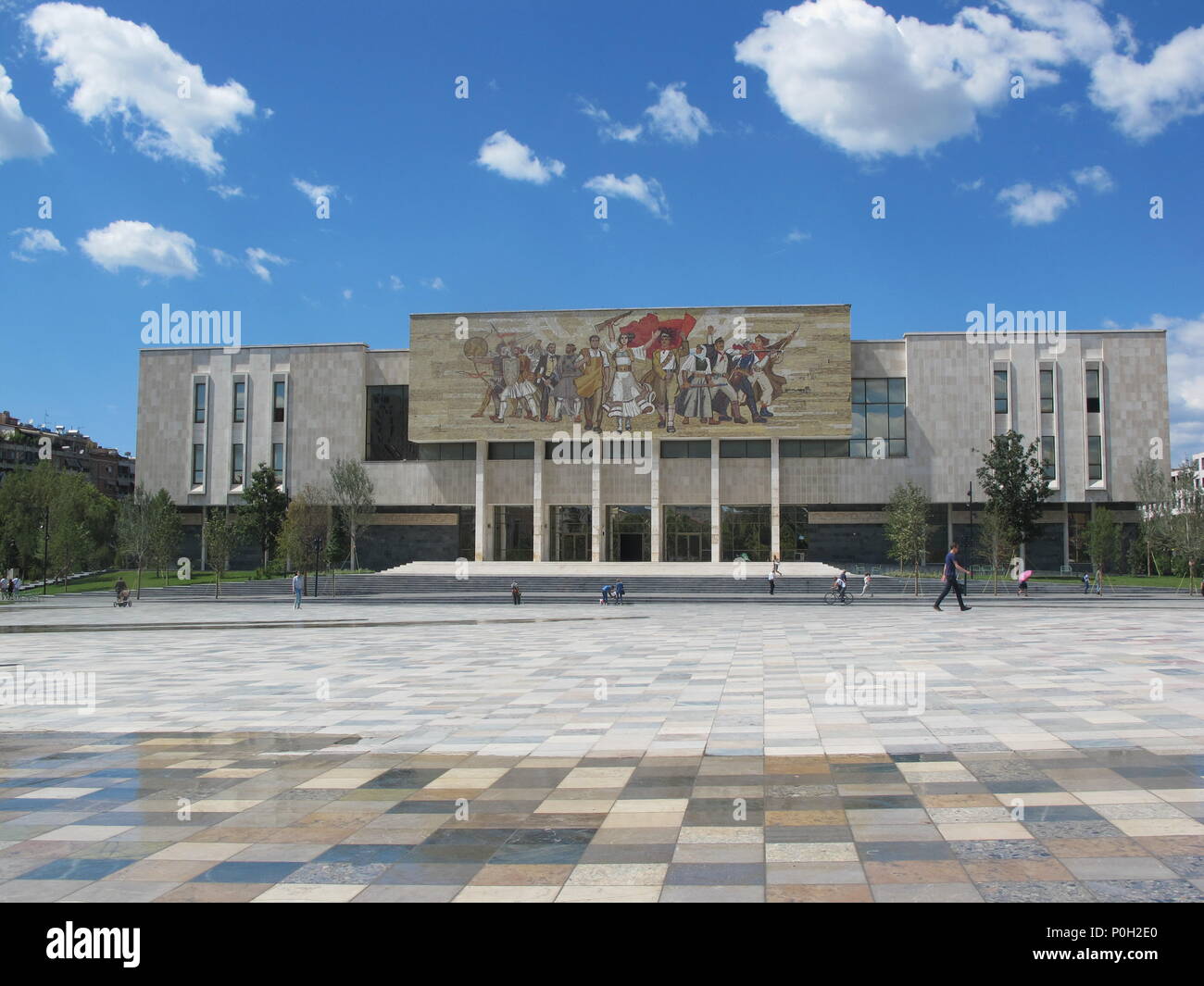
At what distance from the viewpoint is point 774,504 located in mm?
61094

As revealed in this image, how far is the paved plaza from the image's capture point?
4.88m

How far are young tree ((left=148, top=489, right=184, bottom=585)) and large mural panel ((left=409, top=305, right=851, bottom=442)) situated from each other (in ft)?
52.6

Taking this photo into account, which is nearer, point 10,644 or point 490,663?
point 490,663

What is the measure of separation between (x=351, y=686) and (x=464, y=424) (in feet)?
163

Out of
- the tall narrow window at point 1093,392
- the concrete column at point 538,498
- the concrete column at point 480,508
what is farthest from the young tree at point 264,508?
the tall narrow window at point 1093,392

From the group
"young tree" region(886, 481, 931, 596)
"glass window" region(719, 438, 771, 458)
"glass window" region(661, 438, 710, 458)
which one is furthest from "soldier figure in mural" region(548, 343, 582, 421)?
"young tree" region(886, 481, 931, 596)

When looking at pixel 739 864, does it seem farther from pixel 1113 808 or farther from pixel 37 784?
pixel 37 784

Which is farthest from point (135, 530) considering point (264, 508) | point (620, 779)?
point (620, 779)

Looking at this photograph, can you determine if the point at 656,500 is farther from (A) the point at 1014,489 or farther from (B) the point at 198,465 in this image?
(B) the point at 198,465

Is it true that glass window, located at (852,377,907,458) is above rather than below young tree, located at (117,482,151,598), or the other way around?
above

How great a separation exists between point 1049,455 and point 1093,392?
5.15 metres

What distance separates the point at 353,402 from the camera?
6506cm

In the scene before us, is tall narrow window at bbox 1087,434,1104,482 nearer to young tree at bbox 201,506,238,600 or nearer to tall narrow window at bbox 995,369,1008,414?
tall narrow window at bbox 995,369,1008,414
